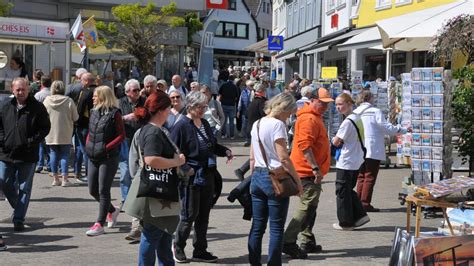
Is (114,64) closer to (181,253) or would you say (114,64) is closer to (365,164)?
(365,164)

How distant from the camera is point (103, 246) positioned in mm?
8039

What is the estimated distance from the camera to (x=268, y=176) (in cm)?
657

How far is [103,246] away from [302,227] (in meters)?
2.19

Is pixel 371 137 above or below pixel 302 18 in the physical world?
below

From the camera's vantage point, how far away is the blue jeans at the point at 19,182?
Answer: 8.75 m

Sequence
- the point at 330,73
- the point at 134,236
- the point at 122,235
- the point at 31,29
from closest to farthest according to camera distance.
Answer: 1. the point at 134,236
2. the point at 122,235
3. the point at 31,29
4. the point at 330,73

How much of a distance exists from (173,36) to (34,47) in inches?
331

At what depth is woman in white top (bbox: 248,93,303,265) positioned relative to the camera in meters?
6.52

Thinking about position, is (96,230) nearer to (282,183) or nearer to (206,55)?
(282,183)

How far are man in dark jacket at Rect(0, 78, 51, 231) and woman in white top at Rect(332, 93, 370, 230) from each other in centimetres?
365

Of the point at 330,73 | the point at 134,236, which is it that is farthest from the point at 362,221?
the point at 330,73

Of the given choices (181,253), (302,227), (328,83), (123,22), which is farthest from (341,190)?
(123,22)

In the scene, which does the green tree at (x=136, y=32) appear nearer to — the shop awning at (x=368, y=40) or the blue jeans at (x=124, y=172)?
the shop awning at (x=368, y=40)

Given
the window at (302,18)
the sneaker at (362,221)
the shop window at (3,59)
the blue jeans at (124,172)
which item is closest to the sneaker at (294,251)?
the sneaker at (362,221)
